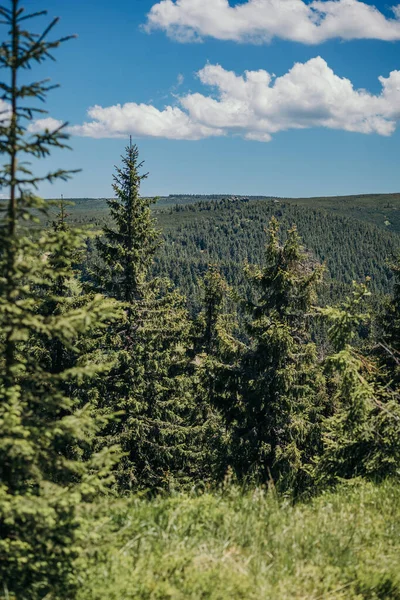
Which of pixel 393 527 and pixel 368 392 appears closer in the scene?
pixel 393 527

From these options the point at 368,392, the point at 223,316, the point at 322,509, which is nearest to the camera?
the point at 322,509

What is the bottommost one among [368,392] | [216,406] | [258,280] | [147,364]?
[216,406]

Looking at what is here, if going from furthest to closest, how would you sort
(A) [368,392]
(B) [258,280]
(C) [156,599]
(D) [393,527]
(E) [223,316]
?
1. (E) [223,316]
2. (B) [258,280]
3. (A) [368,392]
4. (D) [393,527]
5. (C) [156,599]

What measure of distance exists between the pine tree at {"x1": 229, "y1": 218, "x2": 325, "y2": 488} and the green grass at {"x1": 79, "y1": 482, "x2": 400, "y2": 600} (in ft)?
32.6

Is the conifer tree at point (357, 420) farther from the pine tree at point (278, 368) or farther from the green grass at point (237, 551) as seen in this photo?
the pine tree at point (278, 368)

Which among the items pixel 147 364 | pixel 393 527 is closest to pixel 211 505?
pixel 393 527

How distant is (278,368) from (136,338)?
5.46 meters

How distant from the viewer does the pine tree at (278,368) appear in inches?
603

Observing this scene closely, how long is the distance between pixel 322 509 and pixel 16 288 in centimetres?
429

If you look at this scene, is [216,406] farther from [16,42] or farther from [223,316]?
[16,42]

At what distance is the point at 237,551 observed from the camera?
14.7 ft

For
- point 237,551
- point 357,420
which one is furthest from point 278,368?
point 237,551

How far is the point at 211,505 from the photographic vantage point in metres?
5.23

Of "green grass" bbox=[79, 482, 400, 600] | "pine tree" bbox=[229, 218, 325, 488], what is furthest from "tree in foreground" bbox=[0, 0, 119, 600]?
"pine tree" bbox=[229, 218, 325, 488]
